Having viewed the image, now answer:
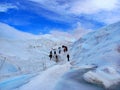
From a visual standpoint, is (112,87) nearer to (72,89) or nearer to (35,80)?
(72,89)

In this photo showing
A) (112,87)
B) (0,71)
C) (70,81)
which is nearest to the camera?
(112,87)

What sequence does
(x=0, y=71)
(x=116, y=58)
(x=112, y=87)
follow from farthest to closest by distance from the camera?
(x=0, y=71) → (x=116, y=58) → (x=112, y=87)

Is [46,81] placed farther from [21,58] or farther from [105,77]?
[21,58]

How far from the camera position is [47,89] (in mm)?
A: 11484

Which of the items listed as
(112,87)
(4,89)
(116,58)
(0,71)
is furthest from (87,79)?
(0,71)

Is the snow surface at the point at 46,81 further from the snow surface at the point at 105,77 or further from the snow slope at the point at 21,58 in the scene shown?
the snow slope at the point at 21,58

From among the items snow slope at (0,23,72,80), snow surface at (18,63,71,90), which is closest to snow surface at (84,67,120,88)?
snow surface at (18,63,71,90)

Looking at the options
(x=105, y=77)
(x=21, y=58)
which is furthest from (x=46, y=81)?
(x=21, y=58)

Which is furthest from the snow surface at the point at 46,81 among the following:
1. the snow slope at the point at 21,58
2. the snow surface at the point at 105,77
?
the snow slope at the point at 21,58

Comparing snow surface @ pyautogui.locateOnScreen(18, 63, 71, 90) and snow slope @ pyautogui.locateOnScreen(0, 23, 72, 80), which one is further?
snow slope @ pyautogui.locateOnScreen(0, 23, 72, 80)

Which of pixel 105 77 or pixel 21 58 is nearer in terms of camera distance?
pixel 105 77

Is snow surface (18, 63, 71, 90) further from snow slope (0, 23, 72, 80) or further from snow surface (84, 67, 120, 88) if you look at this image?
snow slope (0, 23, 72, 80)

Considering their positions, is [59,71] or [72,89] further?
[59,71]

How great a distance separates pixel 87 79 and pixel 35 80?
223 centimetres
